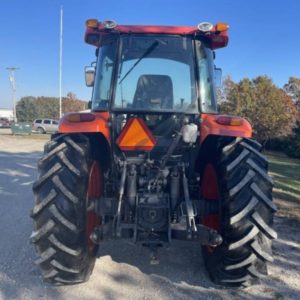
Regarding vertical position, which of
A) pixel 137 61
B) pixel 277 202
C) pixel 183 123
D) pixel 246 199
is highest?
pixel 137 61

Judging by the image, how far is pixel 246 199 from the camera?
338 centimetres

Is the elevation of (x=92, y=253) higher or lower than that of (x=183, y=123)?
lower

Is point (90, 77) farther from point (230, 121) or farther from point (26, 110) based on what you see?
point (26, 110)

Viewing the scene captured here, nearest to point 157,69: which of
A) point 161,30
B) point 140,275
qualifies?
point 161,30

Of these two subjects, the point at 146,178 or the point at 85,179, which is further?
the point at 146,178

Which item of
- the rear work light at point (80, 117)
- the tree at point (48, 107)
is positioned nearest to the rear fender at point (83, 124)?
the rear work light at point (80, 117)

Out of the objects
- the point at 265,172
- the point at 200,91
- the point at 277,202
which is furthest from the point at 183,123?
the point at 277,202

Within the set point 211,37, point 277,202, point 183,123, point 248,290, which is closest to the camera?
point 248,290

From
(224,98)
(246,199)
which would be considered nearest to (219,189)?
(246,199)

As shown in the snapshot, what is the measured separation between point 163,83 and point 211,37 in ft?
2.54

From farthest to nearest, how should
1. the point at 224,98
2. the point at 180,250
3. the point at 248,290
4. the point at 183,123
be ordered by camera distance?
1. the point at 224,98
2. the point at 180,250
3. the point at 183,123
4. the point at 248,290

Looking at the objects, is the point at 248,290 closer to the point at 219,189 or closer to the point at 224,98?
the point at 219,189

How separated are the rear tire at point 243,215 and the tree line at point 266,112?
28201 millimetres

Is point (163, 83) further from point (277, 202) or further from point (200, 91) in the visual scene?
point (277, 202)
